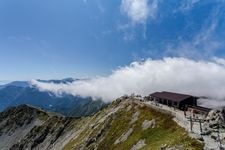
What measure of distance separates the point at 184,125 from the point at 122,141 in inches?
1196

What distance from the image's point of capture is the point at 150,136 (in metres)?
106

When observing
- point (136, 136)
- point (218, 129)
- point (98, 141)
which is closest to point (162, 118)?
point (136, 136)

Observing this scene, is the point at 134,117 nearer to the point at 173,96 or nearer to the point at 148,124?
the point at 148,124

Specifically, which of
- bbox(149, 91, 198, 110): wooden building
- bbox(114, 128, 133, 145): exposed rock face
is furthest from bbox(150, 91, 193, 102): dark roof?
bbox(114, 128, 133, 145): exposed rock face

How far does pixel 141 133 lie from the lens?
114 m

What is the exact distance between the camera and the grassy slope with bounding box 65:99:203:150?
85050 millimetres

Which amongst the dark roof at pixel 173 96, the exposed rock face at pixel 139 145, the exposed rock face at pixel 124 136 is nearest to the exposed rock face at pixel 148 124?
the exposed rock face at pixel 124 136

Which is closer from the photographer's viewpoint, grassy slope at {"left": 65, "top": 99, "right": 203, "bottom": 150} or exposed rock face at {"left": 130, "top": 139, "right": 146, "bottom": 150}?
grassy slope at {"left": 65, "top": 99, "right": 203, "bottom": 150}

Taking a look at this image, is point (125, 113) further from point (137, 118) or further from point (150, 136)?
point (150, 136)

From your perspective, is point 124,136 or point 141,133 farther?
point 124,136

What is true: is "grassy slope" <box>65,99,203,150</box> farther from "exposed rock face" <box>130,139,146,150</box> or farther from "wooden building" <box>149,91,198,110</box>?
"wooden building" <box>149,91,198,110</box>

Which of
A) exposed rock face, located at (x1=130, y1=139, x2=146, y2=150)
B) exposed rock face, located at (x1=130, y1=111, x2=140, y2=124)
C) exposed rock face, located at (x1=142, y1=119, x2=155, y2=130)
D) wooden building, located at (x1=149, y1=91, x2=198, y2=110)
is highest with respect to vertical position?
wooden building, located at (x1=149, y1=91, x2=198, y2=110)

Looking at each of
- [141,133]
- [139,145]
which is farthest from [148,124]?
[139,145]

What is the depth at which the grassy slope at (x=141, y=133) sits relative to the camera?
85.1 metres
